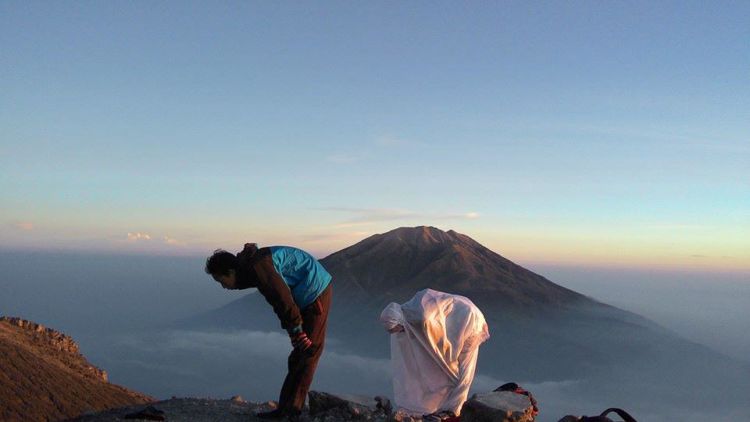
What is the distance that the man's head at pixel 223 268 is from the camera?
20.5 feet

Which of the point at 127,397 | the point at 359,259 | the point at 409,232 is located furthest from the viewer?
the point at 409,232

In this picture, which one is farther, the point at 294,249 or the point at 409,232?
the point at 409,232

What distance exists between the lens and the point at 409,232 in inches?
6137

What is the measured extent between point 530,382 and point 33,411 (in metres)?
120

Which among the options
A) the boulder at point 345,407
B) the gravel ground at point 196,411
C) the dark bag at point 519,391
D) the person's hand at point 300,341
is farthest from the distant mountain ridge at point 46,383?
the dark bag at point 519,391

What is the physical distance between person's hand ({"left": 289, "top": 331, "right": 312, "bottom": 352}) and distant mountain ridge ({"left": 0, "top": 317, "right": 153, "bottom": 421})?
679 cm

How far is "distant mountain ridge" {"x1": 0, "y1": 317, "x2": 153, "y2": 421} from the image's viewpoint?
39.5 ft

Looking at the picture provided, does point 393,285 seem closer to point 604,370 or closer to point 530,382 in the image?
point 530,382

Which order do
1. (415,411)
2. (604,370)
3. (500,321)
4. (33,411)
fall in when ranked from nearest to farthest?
(415,411) → (33,411) → (500,321) → (604,370)

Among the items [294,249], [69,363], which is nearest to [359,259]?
[69,363]

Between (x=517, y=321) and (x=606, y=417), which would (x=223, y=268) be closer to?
(x=606, y=417)

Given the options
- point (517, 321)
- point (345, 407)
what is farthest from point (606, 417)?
point (517, 321)

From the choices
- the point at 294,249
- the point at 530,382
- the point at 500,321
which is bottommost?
the point at 530,382

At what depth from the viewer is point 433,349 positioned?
7.90 meters
